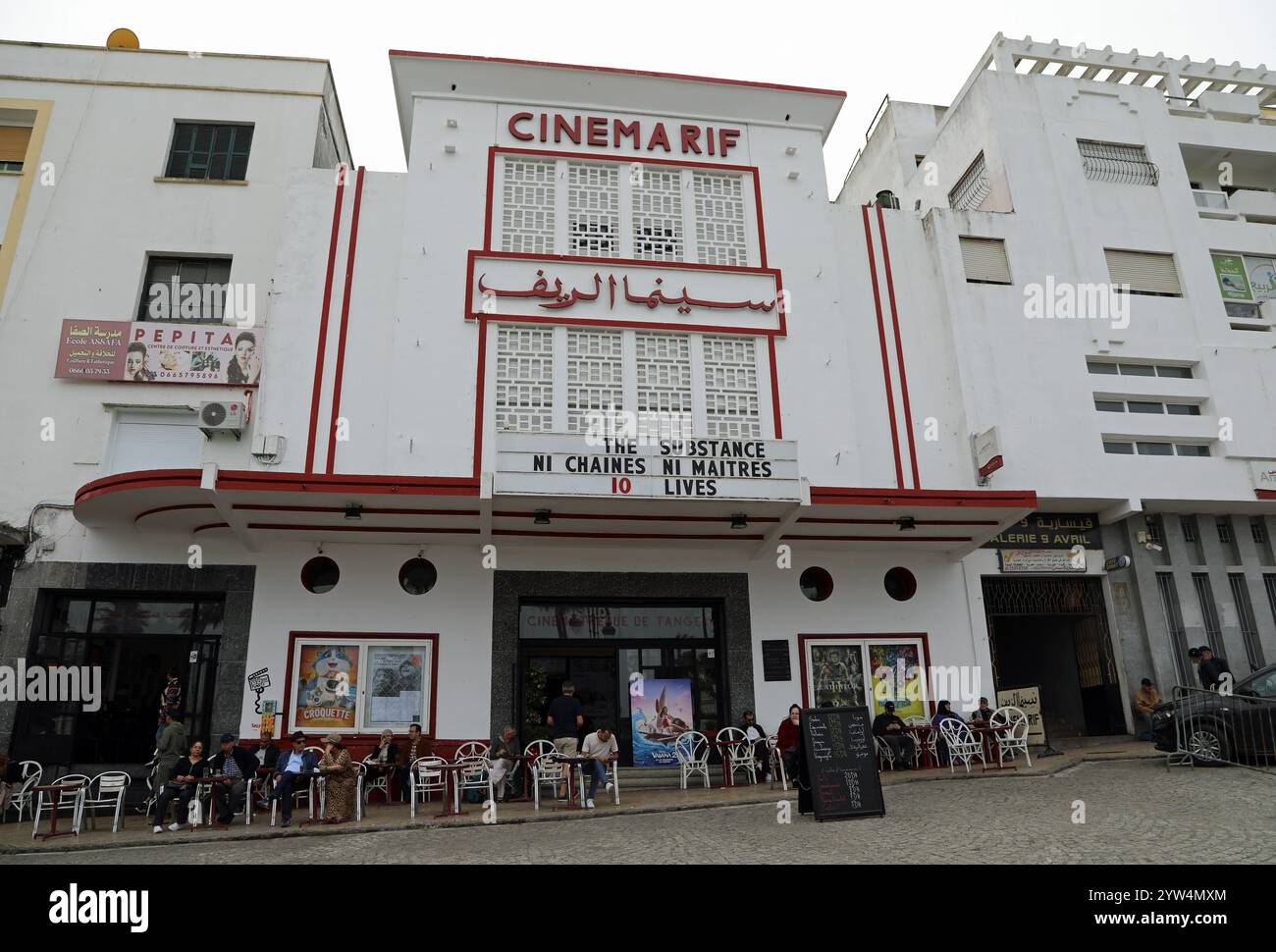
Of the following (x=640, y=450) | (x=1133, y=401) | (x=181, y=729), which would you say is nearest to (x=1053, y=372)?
(x=1133, y=401)

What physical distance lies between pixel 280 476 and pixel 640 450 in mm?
5729

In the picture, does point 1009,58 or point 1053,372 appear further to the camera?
point 1009,58

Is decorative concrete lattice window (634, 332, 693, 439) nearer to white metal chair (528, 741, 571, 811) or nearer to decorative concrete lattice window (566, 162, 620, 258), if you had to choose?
decorative concrete lattice window (566, 162, 620, 258)

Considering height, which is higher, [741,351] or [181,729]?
[741,351]

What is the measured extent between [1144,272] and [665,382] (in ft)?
39.9

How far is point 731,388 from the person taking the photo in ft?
55.0

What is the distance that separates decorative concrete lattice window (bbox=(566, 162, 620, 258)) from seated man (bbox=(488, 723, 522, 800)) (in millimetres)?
9183

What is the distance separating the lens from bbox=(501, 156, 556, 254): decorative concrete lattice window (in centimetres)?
1706

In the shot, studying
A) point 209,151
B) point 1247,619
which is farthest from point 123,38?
point 1247,619

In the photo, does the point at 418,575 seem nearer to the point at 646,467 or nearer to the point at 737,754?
the point at 646,467

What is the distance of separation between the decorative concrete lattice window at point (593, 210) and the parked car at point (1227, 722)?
12.5 m

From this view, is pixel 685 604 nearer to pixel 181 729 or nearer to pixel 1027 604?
pixel 1027 604

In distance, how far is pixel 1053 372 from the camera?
1853 cm

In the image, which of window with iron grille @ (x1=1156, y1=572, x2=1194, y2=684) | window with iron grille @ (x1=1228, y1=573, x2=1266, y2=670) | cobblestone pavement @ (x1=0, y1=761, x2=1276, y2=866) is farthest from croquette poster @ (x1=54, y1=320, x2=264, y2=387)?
window with iron grille @ (x1=1228, y1=573, x2=1266, y2=670)
